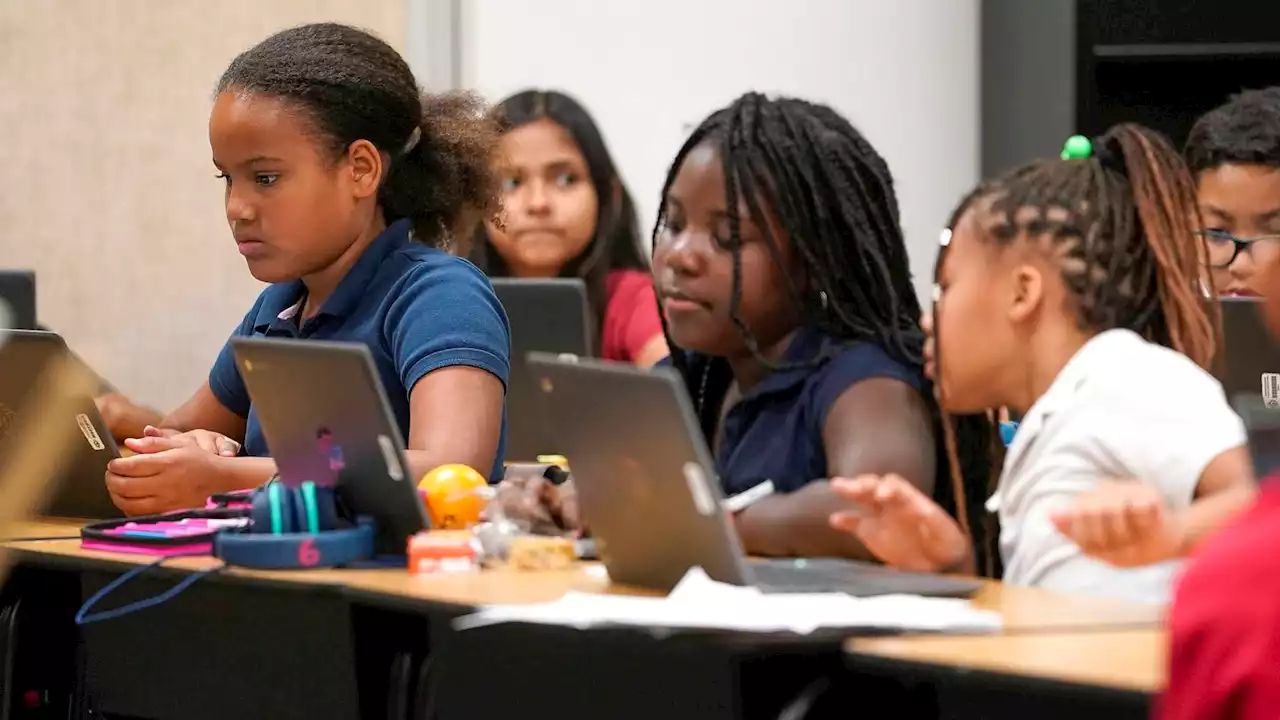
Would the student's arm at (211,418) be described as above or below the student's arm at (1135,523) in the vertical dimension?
below

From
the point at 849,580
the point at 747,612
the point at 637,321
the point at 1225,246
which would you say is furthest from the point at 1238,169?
the point at 747,612

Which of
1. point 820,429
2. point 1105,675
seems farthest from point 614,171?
point 1105,675

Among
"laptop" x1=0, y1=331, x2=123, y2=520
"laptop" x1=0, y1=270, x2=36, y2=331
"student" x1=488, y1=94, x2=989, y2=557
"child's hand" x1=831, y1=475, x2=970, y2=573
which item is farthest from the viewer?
"laptop" x1=0, y1=270, x2=36, y2=331

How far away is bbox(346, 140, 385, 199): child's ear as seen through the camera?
2533mm

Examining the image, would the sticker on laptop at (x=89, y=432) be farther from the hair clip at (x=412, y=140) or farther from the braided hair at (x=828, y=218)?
the braided hair at (x=828, y=218)

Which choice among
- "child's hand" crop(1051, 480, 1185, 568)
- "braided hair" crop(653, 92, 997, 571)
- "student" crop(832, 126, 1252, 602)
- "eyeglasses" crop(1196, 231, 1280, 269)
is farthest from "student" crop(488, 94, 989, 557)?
"eyeglasses" crop(1196, 231, 1280, 269)

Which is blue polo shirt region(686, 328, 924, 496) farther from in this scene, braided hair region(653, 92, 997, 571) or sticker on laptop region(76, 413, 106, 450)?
sticker on laptop region(76, 413, 106, 450)

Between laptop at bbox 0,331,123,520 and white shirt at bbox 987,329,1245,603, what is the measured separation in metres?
1.10

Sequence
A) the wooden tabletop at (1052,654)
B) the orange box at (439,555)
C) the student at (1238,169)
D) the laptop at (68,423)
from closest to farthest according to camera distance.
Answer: the wooden tabletop at (1052,654), the orange box at (439,555), the laptop at (68,423), the student at (1238,169)

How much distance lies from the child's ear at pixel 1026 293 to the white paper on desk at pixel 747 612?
1.43 feet

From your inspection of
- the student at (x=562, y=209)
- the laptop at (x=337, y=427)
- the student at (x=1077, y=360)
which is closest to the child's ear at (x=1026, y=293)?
the student at (x=1077, y=360)

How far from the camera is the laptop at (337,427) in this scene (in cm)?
193

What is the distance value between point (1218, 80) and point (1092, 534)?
3.41 meters

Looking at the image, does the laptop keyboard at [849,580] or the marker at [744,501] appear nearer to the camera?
the laptop keyboard at [849,580]
